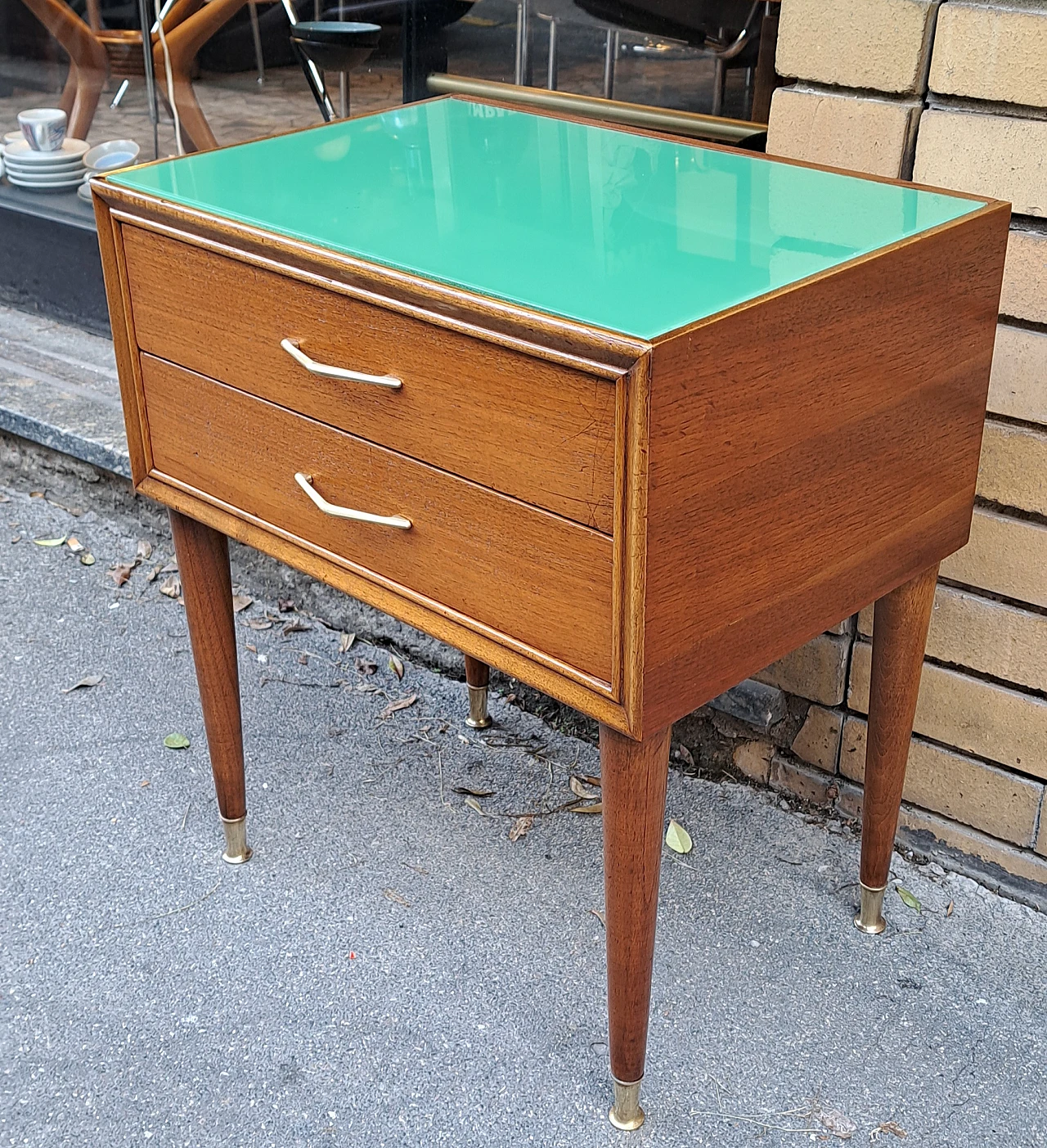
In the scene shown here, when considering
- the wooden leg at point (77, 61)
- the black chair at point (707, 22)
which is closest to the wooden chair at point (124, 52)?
the wooden leg at point (77, 61)

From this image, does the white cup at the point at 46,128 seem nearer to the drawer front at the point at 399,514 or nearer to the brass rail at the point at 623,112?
the brass rail at the point at 623,112

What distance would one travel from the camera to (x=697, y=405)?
110cm

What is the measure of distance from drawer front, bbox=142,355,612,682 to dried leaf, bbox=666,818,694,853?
784 mm

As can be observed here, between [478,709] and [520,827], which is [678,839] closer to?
[520,827]

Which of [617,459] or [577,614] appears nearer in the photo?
[617,459]

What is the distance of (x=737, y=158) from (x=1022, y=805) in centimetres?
95

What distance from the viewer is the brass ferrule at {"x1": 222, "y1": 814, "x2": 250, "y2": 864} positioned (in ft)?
6.25

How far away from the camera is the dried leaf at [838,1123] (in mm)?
1495

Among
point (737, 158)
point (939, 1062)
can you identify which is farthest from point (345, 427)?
point (939, 1062)

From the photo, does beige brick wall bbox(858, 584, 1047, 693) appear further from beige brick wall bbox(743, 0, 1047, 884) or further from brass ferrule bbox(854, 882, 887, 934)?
brass ferrule bbox(854, 882, 887, 934)

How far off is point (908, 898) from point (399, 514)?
3.26ft

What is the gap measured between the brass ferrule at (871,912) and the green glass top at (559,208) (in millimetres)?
907

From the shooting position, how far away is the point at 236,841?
6.29 feet

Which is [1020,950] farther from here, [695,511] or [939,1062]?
[695,511]
